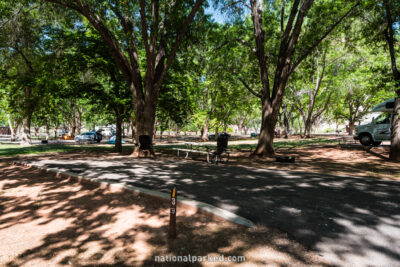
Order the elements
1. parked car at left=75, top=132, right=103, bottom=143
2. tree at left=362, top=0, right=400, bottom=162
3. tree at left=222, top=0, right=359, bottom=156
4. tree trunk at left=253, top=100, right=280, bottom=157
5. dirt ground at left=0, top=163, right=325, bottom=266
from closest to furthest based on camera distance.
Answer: dirt ground at left=0, top=163, right=325, bottom=266 → tree at left=362, top=0, right=400, bottom=162 → tree at left=222, top=0, right=359, bottom=156 → tree trunk at left=253, top=100, right=280, bottom=157 → parked car at left=75, top=132, right=103, bottom=143

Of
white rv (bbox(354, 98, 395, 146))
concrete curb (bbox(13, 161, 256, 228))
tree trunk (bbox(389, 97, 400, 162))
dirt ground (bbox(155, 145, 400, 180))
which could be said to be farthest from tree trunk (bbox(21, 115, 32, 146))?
white rv (bbox(354, 98, 395, 146))

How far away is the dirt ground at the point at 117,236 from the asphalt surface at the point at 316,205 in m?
0.46

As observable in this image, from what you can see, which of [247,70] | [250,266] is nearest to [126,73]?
[247,70]

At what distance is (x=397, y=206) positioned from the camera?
4188mm

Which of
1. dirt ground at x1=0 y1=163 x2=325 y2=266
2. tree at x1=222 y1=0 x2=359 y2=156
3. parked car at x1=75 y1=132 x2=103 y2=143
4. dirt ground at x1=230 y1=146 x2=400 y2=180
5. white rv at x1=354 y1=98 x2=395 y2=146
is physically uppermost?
tree at x1=222 y1=0 x2=359 y2=156

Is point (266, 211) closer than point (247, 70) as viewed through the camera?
Yes

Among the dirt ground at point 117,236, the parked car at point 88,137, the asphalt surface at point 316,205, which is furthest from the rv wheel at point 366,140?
the parked car at point 88,137

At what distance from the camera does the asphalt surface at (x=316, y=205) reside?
116 inches

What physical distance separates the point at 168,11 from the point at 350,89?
24305mm

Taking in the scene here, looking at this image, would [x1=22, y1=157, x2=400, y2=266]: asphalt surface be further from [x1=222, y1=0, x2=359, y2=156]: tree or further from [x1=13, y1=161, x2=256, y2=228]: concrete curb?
[x1=222, y1=0, x2=359, y2=156]: tree

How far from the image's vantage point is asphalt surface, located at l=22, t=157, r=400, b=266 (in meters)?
2.95

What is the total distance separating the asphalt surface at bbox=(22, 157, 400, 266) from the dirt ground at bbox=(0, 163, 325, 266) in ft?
1.49

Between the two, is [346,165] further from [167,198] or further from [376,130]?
[167,198]

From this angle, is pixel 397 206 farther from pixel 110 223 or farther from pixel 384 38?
pixel 384 38
